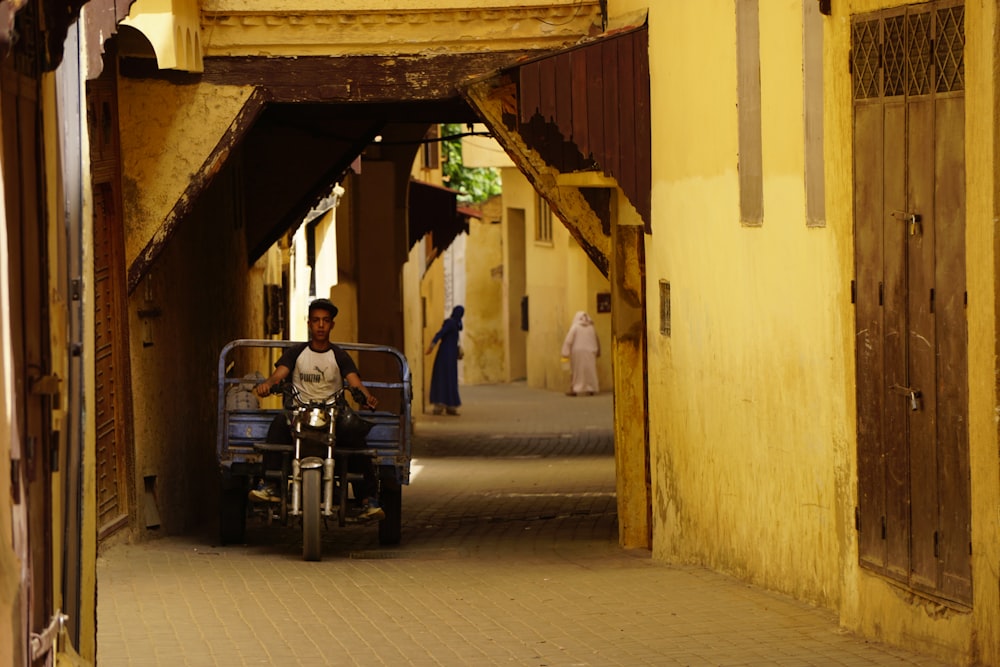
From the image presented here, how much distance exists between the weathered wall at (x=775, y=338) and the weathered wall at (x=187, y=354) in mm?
3576

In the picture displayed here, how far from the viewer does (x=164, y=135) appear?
40.4 feet

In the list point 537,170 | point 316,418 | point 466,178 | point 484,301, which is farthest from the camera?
point 484,301

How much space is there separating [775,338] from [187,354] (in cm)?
651

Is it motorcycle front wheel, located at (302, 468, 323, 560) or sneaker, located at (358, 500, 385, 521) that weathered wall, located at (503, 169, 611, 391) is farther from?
motorcycle front wheel, located at (302, 468, 323, 560)

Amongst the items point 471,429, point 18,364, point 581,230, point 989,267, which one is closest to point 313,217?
point 471,429

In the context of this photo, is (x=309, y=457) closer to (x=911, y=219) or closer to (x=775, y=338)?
(x=775, y=338)

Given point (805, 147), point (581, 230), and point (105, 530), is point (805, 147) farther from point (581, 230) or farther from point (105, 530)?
point (105, 530)

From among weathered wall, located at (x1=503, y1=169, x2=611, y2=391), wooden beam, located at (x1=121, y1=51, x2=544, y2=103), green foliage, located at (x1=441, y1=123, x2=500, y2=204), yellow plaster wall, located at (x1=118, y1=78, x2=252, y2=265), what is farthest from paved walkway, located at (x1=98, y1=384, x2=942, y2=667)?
green foliage, located at (x1=441, y1=123, x2=500, y2=204)

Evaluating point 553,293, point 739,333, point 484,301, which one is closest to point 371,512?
point 739,333

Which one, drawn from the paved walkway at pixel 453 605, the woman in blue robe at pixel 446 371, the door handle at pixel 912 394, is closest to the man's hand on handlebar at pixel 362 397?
the paved walkway at pixel 453 605

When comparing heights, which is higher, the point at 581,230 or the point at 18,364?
the point at 581,230

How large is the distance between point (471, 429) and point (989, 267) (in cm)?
2001

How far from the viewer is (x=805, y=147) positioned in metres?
8.89

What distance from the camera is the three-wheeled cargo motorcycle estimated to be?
11594 mm
